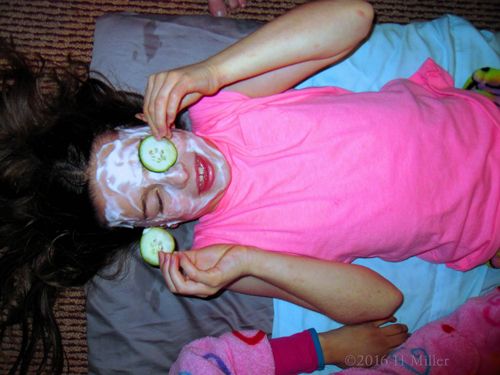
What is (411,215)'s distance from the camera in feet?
3.96

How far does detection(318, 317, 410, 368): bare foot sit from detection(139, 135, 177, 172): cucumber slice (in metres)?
1.02

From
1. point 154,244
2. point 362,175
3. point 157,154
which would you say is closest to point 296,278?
point 362,175

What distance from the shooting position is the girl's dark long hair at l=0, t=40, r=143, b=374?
1.23 meters

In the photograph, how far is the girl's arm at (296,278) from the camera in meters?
1.11

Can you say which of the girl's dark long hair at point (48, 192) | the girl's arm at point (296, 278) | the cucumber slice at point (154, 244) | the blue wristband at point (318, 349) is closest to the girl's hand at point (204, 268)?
the girl's arm at point (296, 278)

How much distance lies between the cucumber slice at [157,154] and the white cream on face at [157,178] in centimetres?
3

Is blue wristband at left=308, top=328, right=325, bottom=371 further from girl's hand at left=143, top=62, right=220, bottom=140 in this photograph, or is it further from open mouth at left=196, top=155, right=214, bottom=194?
girl's hand at left=143, top=62, right=220, bottom=140

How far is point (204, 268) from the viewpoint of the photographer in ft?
3.83

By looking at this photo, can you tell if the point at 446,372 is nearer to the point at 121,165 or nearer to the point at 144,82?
the point at 121,165

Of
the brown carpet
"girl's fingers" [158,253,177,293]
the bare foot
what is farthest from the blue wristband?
the brown carpet

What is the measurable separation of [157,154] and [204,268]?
1.39 feet

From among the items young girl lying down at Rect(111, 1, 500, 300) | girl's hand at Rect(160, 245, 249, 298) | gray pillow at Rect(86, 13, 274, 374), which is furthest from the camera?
gray pillow at Rect(86, 13, 274, 374)

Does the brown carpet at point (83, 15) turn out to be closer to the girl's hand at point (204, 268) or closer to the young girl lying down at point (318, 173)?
the young girl lying down at point (318, 173)

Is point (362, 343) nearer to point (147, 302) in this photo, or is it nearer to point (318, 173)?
point (318, 173)
